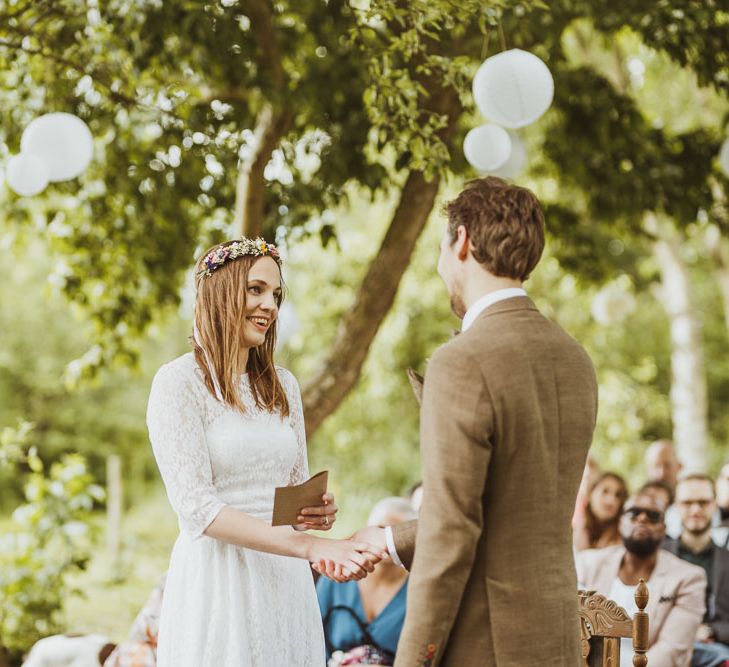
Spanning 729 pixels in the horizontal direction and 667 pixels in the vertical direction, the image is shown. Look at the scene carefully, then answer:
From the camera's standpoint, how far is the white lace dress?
2.43 m

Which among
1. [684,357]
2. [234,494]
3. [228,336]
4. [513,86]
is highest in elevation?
[513,86]

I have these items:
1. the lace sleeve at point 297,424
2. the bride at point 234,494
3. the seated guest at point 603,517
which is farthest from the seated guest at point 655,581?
the bride at point 234,494

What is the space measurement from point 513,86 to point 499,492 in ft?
8.34

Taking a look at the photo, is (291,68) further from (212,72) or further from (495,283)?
(495,283)

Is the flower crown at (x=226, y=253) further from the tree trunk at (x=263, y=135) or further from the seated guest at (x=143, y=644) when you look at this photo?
the tree trunk at (x=263, y=135)

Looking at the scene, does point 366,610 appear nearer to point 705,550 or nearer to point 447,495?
point 705,550

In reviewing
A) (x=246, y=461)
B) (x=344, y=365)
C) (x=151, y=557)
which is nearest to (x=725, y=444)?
(x=151, y=557)

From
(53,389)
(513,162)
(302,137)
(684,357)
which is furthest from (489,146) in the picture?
(53,389)

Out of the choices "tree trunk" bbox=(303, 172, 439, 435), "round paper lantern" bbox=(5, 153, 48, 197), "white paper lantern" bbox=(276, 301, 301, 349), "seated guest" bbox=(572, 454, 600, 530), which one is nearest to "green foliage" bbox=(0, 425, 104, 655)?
"white paper lantern" bbox=(276, 301, 301, 349)

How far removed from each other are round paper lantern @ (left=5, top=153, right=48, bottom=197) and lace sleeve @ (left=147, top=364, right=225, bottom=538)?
255 cm

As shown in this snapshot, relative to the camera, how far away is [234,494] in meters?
2.51

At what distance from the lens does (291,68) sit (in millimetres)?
5734

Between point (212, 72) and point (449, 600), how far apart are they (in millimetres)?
3800

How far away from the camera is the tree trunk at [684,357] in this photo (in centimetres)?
1066
